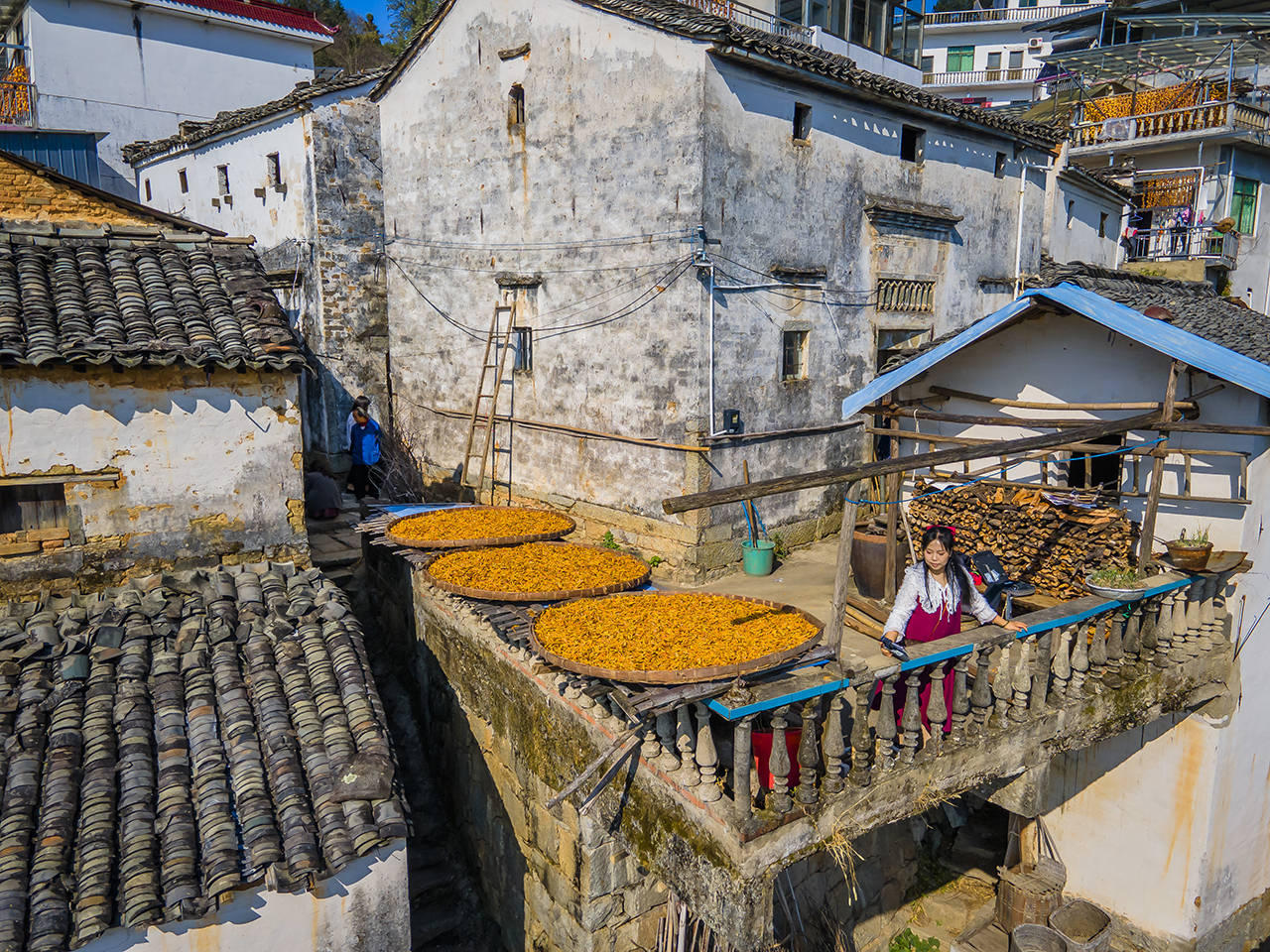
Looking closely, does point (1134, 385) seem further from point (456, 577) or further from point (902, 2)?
point (902, 2)

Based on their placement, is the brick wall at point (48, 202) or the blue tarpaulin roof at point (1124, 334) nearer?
the blue tarpaulin roof at point (1124, 334)

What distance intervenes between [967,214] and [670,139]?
7.26m

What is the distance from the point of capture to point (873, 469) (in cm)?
544

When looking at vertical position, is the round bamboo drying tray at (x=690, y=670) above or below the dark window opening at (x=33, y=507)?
below

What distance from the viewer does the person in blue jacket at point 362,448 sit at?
50.0 ft

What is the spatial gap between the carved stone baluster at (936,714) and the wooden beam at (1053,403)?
3.89 m

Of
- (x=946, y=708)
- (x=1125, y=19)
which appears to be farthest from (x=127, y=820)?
(x=1125, y=19)

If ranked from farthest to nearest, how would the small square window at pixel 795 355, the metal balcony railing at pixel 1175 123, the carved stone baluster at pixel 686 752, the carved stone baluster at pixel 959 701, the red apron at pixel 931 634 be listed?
1. the metal balcony railing at pixel 1175 123
2. the small square window at pixel 795 355
3. the red apron at pixel 931 634
4. the carved stone baluster at pixel 959 701
5. the carved stone baluster at pixel 686 752

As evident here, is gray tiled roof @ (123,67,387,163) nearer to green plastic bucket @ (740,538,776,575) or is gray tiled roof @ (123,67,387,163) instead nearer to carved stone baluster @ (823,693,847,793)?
green plastic bucket @ (740,538,776,575)

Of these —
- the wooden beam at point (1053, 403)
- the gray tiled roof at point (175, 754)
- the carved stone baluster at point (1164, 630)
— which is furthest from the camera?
the wooden beam at point (1053, 403)

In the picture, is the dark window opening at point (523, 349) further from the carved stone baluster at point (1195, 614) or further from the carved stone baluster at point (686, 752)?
the carved stone baluster at point (1195, 614)

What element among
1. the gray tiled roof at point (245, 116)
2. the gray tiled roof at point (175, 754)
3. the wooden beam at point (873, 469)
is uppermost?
the gray tiled roof at point (245, 116)

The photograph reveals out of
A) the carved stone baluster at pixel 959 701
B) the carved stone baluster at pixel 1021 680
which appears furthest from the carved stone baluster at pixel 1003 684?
the carved stone baluster at pixel 959 701

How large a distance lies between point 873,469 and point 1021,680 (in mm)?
2471
